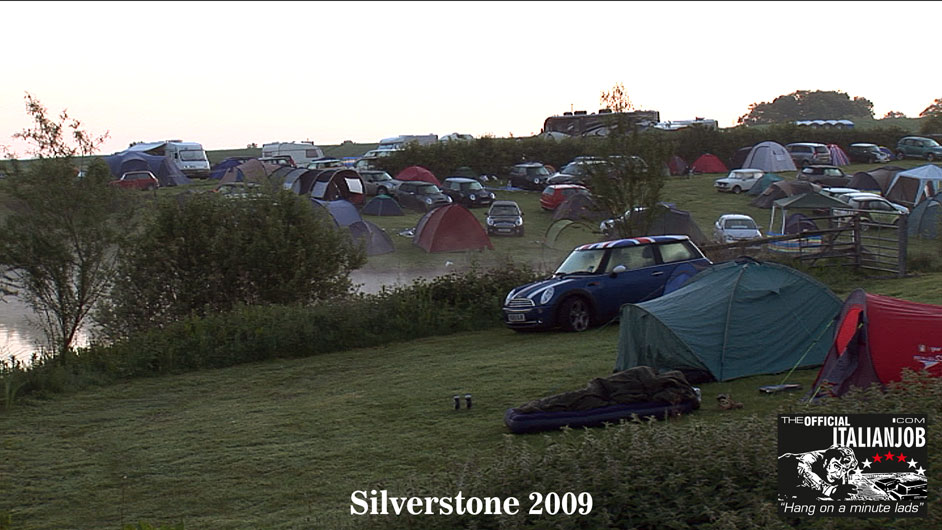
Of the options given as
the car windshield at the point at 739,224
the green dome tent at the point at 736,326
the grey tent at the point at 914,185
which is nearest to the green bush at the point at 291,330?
the green dome tent at the point at 736,326

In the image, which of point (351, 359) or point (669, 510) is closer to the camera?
point (669, 510)

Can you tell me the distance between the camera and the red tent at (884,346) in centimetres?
944

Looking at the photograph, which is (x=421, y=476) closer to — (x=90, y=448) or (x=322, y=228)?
(x=90, y=448)

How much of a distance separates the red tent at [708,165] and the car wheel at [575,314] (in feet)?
134

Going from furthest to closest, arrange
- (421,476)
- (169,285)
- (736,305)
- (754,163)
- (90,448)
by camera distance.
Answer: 1. (754,163)
2. (169,285)
3. (736,305)
4. (90,448)
5. (421,476)

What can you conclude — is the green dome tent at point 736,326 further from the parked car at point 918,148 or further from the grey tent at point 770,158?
the parked car at point 918,148

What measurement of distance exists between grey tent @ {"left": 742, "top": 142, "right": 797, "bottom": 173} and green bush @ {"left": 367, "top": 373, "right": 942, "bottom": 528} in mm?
46377

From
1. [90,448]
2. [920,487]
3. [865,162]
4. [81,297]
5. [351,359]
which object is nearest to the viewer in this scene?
[920,487]

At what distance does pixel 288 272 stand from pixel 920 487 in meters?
16.1

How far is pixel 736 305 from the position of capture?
1181 centimetres

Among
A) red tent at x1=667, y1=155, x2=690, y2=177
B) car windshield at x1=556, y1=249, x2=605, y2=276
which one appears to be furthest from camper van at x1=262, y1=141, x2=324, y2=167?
car windshield at x1=556, y1=249, x2=605, y2=276

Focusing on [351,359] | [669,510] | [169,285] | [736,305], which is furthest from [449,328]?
[669,510]

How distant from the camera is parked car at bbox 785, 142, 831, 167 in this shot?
2072 inches

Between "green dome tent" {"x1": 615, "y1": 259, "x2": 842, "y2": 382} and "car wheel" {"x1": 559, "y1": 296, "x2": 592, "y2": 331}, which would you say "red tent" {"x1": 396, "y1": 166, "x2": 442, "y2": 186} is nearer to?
"car wheel" {"x1": 559, "y1": 296, "x2": 592, "y2": 331}
